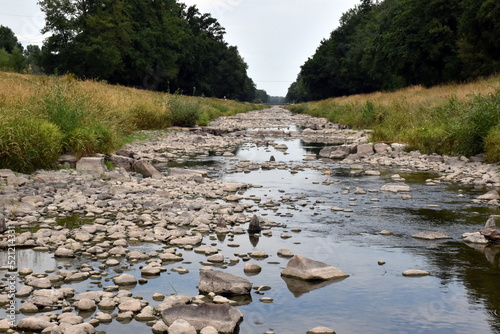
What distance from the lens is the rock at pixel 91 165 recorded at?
10.3 meters

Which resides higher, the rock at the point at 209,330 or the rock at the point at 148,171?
the rock at the point at 148,171

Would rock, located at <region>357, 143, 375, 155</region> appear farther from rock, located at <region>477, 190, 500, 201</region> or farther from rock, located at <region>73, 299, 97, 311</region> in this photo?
rock, located at <region>73, 299, 97, 311</region>

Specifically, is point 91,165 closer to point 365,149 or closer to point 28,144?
point 28,144

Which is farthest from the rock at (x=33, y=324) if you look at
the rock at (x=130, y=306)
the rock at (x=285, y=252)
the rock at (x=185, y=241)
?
the rock at (x=285, y=252)

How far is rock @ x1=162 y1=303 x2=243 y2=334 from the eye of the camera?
→ 12.0ft

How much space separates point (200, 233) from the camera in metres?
6.26

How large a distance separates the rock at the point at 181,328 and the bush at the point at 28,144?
6.58 meters

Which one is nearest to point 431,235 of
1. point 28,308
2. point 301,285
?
point 301,285

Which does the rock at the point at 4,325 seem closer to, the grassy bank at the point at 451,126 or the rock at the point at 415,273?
the rock at the point at 415,273

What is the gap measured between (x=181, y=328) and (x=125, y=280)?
117 cm

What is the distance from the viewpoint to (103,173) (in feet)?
33.3

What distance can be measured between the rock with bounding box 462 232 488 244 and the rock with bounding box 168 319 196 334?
3759 millimetres

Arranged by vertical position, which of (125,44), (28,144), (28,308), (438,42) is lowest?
(28,308)

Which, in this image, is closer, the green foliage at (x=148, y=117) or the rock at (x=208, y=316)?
the rock at (x=208, y=316)
